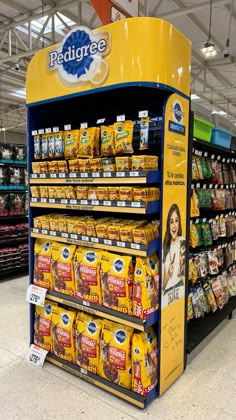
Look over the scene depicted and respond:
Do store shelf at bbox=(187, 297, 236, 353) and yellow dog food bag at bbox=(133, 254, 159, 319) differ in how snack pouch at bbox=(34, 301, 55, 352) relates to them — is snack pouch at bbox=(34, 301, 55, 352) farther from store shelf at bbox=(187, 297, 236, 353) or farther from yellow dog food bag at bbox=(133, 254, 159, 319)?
store shelf at bbox=(187, 297, 236, 353)

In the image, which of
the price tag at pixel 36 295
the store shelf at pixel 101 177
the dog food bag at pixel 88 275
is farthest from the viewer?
the price tag at pixel 36 295

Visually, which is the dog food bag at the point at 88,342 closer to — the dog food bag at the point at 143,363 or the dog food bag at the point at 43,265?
the dog food bag at the point at 143,363

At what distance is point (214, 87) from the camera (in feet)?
37.4

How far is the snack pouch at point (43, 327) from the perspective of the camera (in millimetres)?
2729

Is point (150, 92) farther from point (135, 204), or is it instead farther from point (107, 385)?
point (107, 385)

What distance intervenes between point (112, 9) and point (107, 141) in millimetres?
1198

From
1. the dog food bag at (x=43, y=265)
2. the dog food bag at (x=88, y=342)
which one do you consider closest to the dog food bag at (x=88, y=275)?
the dog food bag at (x=88, y=342)

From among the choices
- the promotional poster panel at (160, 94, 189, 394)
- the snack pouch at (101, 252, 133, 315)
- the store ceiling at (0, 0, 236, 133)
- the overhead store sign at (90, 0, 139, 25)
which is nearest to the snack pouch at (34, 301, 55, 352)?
the snack pouch at (101, 252, 133, 315)

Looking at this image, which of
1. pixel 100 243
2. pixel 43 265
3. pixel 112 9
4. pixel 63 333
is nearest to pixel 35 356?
pixel 63 333

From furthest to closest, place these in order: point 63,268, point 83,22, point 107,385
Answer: point 83,22
point 63,268
point 107,385

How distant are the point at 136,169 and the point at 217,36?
6.56 metres

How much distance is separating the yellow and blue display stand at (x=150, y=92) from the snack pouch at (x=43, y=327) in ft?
0.43

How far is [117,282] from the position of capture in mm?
2201

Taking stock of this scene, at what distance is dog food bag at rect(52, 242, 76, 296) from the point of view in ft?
8.30
